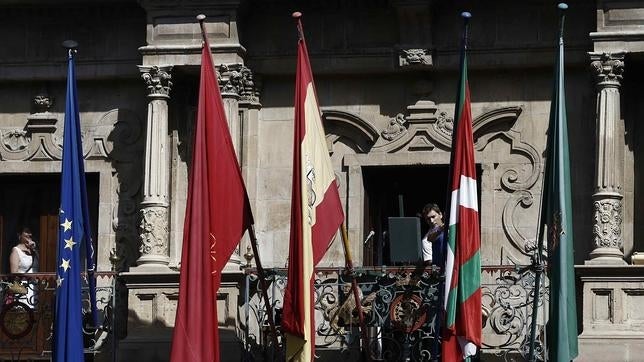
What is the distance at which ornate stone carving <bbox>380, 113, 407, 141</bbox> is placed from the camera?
27344 mm

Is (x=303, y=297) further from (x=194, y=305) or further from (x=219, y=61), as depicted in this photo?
(x=219, y=61)

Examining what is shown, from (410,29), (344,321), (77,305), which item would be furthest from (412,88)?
(77,305)

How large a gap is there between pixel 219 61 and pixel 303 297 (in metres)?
3.55

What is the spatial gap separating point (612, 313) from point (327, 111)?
4.05 m

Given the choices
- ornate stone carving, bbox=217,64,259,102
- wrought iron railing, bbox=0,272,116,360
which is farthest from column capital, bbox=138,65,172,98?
wrought iron railing, bbox=0,272,116,360

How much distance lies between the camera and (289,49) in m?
27.5

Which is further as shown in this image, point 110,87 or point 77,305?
point 110,87

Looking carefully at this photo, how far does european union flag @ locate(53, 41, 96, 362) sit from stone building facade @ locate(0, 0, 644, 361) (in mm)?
946

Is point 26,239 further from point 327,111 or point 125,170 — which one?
point 327,111

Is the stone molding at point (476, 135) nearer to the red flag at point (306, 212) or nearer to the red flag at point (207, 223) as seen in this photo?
the red flag at point (306, 212)

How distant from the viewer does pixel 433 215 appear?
2616 centimetres

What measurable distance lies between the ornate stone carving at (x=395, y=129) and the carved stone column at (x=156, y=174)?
244 cm

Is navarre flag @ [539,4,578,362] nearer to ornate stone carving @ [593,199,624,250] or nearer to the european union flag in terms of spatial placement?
ornate stone carving @ [593,199,624,250]

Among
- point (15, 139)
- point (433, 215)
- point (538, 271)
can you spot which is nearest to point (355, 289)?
point (433, 215)
